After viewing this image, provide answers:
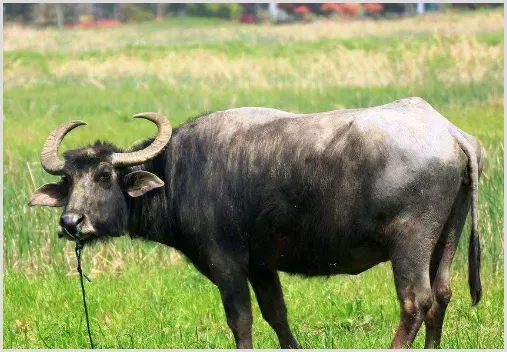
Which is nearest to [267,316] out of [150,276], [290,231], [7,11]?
[290,231]

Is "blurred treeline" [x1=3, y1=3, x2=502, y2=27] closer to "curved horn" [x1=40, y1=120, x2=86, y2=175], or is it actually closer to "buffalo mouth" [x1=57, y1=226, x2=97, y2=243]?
"curved horn" [x1=40, y1=120, x2=86, y2=175]

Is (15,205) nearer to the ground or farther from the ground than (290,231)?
nearer to the ground

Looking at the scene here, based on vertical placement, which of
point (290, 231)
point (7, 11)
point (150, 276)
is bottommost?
point (7, 11)

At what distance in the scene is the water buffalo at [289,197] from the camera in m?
6.75

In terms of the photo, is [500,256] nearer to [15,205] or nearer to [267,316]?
[267,316]

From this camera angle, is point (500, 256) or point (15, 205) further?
point (15, 205)

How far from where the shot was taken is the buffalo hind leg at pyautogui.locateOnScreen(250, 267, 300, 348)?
7641mm

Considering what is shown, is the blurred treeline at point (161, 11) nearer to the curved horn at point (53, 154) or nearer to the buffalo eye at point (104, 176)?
the curved horn at point (53, 154)

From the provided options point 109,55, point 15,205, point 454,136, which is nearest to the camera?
point 454,136

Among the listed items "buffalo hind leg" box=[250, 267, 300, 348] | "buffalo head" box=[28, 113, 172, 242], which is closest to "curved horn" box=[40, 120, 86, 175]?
"buffalo head" box=[28, 113, 172, 242]

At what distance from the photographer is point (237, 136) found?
24.3 feet

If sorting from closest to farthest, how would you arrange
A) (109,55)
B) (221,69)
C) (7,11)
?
(221,69) → (109,55) → (7,11)

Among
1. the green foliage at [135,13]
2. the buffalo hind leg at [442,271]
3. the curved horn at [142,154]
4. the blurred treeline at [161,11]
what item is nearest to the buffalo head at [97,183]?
the curved horn at [142,154]

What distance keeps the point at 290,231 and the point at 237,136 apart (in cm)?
73
